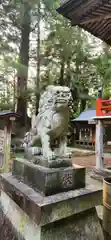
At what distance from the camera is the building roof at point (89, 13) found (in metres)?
1.92

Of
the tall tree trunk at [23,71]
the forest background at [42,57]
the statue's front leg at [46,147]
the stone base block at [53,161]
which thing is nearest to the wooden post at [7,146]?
the stone base block at [53,161]

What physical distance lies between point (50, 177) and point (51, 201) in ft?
0.72

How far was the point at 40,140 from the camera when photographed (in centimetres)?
205

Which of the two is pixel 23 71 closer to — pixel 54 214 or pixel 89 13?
pixel 89 13

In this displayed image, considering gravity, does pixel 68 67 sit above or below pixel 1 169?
above

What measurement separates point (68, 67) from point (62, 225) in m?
12.9

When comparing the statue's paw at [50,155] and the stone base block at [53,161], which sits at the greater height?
the statue's paw at [50,155]

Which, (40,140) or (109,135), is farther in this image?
(109,135)

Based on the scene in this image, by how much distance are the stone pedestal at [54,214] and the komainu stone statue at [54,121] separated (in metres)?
0.42

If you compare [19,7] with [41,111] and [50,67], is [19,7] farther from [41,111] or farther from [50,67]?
[41,111]

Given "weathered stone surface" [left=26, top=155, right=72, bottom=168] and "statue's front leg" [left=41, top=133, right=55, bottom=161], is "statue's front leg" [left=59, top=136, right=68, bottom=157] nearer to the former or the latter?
"weathered stone surface" [left=26, top=155, right=72, bottom=168]

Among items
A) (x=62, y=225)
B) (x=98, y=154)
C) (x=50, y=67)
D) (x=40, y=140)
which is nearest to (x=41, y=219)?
(x=62, y=225)

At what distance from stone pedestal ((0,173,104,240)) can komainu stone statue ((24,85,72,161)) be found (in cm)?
42

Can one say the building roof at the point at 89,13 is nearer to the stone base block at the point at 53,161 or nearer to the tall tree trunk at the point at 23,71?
the stone base block at the point at 53,161
